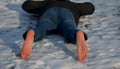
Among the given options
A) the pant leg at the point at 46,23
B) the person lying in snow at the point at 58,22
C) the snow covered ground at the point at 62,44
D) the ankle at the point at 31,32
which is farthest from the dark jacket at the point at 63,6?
the ankle at the point at 31,32

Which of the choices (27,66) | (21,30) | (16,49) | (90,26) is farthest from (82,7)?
(27,66)

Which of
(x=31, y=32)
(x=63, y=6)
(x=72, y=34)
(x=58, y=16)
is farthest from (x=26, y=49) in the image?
(x=63, y=6)

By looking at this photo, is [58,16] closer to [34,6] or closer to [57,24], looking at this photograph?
[57,24]

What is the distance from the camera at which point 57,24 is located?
5625 mm

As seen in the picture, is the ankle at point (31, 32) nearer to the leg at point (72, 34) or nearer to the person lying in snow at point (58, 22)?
the person lying in snow at point (58, 22)

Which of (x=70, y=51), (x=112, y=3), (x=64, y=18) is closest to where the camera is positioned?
(x=70, y=51)

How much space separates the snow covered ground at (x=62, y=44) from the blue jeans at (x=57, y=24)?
5.1 inches

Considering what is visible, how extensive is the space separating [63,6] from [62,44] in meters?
0.92

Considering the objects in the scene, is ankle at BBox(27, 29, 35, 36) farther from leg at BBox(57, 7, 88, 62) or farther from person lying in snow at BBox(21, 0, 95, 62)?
leg at BBox(57, 7, 88, 62)

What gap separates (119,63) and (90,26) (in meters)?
1.68

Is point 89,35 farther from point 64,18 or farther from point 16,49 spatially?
point 16,49

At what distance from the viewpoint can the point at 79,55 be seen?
474 centimetres

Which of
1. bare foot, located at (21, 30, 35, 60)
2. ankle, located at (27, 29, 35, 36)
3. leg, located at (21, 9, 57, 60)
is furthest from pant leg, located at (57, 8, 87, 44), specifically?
bare foot, located at (21, 30, 35, 60)

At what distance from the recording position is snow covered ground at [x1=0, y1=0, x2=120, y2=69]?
4.68 m
